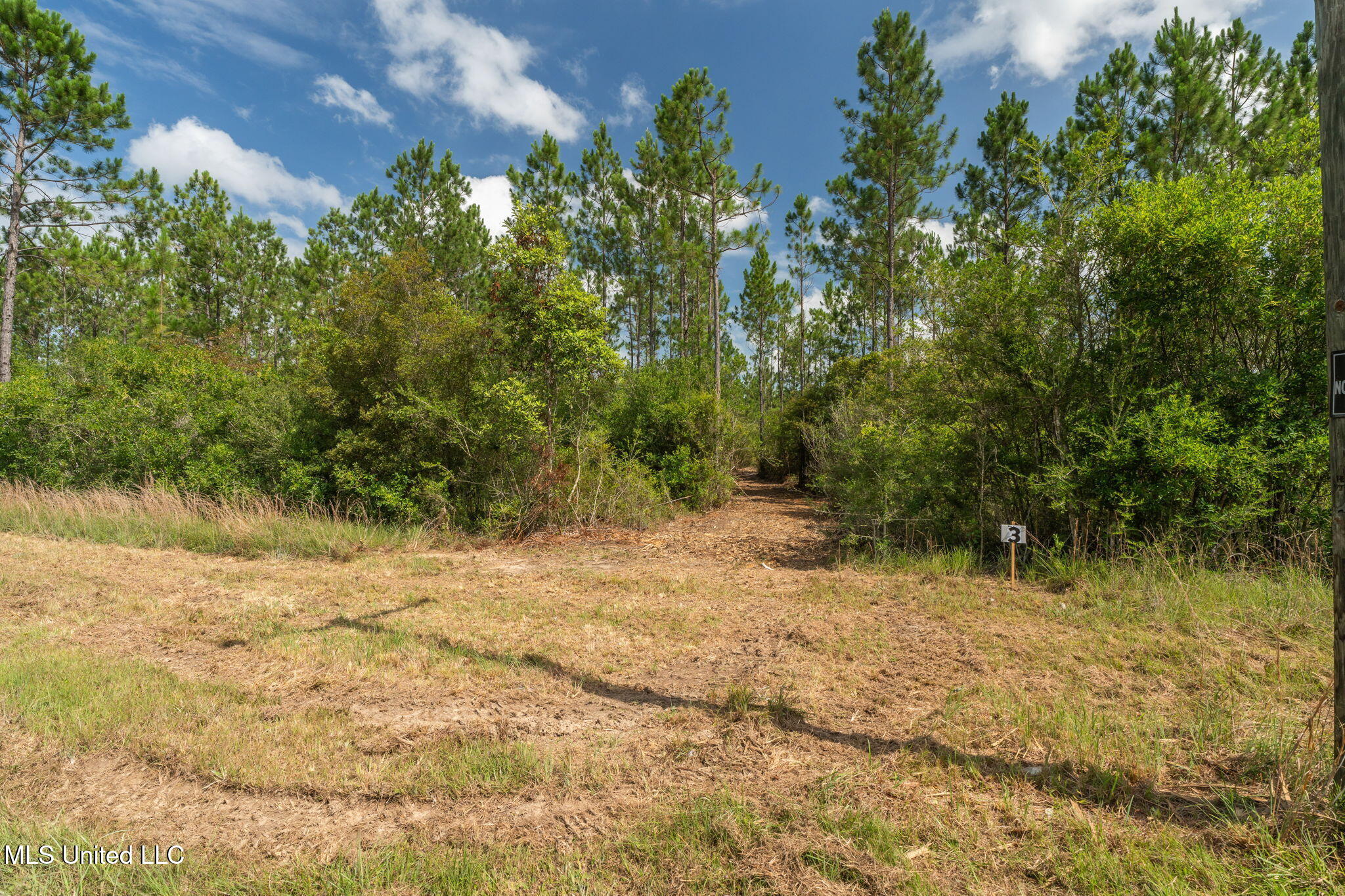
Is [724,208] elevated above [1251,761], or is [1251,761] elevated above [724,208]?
[724,208]

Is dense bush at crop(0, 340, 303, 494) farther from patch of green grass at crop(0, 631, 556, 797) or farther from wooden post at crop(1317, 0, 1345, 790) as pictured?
wooden post at crop(1317, 0, 1345, 790)

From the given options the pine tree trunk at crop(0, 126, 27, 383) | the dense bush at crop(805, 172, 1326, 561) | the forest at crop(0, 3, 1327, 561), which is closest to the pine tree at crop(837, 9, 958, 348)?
the forest at crop(0, 3, 1327, 561)

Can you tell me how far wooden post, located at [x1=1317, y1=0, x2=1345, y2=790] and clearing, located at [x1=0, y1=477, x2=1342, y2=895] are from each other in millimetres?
702

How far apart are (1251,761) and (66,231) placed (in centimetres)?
2881

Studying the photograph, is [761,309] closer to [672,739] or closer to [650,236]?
[650,236]

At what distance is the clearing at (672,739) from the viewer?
2266 mm

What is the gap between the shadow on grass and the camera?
8.24 ft

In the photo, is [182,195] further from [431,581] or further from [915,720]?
[915,720]

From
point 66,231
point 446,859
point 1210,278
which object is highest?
Result: point 66,231

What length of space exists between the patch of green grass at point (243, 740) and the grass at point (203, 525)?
4.68 m

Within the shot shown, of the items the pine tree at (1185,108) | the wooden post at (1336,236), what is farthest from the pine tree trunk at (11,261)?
the pine tree at (1185,108)

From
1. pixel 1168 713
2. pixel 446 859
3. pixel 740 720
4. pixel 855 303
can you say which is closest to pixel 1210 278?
pixel 1168 713

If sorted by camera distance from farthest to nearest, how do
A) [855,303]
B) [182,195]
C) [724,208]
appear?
[855,303] < [182,195] < [724,208]

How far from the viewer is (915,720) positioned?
3453mm
